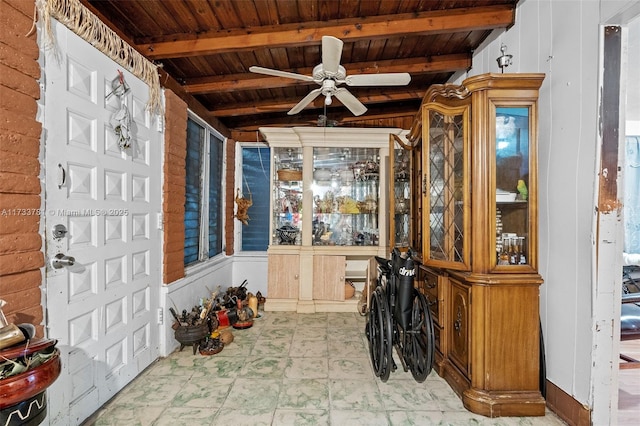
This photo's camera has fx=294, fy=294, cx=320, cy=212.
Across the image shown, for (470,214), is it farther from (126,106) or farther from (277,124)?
(277,124)

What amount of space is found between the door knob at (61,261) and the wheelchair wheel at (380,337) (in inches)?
75.0

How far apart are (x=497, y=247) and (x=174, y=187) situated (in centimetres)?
258

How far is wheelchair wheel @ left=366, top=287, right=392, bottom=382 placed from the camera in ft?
6.61

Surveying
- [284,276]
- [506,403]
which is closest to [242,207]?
[284,276]

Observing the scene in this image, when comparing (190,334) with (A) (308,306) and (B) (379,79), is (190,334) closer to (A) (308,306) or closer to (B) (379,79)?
(A) (308,306)

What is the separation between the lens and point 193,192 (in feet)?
10.5

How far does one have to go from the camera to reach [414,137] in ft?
8.52

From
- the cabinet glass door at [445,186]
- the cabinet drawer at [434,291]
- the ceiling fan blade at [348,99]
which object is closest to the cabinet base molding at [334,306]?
the cabinet drawer at [434,291]

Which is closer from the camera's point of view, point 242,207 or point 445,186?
point 445,186

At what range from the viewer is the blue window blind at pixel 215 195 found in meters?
3.64

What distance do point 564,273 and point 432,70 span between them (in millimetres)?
2032

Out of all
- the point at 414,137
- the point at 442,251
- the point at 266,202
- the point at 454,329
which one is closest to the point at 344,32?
the point at 414,137

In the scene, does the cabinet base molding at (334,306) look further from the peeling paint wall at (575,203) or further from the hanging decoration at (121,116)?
the hanging decoration at (121,116)

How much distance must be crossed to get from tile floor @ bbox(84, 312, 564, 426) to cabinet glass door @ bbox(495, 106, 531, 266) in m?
0.99
